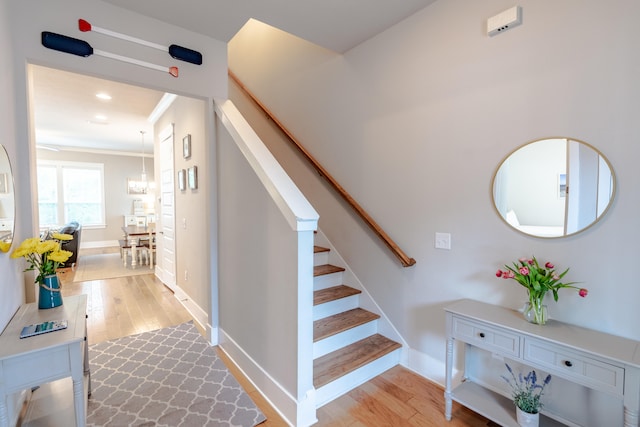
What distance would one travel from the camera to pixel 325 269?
2953 mm

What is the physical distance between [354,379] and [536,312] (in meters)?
1.30

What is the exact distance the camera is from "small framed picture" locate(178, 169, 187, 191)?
3.61 m

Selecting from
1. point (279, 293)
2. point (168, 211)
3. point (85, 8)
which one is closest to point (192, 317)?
point (168, 211)

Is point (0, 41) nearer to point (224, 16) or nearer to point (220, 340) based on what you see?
point (224, 16)

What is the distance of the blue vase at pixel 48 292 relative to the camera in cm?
172

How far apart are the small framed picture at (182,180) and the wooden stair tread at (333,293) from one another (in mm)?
2183

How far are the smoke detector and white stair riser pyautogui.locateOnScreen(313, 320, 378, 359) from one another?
2361mm

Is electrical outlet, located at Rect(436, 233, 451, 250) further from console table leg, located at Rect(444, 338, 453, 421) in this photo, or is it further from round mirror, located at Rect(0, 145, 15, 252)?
round mirror, located at Rect(0, 145, 15, 252)

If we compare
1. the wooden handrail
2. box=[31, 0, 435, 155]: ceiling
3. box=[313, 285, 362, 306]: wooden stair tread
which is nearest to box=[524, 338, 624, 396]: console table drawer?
the wooden handrail

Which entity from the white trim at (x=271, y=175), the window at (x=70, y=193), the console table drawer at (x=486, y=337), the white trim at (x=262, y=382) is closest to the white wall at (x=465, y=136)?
the console table drawer at (x=486, y=337)

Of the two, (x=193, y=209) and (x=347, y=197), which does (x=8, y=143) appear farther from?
(x=347, y=197)

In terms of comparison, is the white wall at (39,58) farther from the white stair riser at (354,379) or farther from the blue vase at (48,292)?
the white stair riser at (354,379)

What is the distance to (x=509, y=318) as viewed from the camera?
167 cm

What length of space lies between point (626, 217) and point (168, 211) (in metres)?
4.86
